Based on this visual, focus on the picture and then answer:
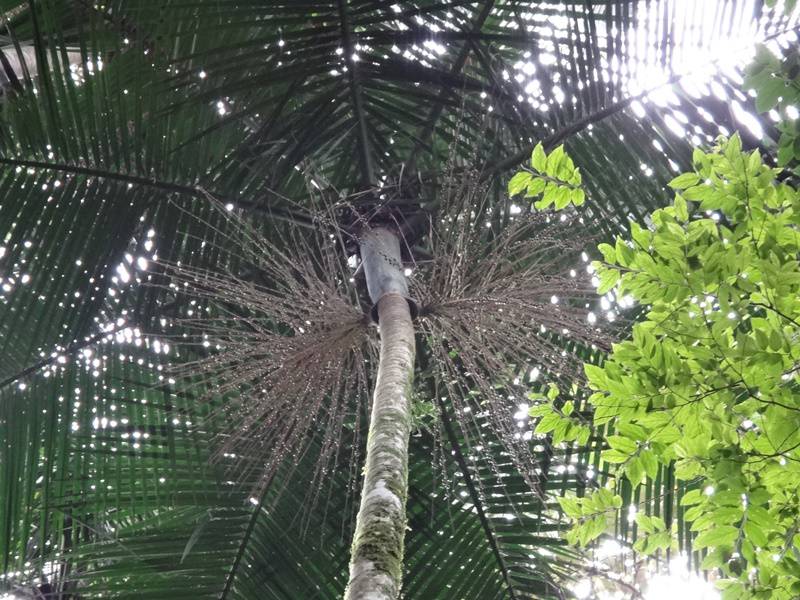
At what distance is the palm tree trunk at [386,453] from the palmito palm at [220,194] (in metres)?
0.49

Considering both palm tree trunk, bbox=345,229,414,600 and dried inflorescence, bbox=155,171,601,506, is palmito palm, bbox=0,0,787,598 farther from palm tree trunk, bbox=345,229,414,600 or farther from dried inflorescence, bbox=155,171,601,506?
palm tree trunk, bbox=345,229,414,600

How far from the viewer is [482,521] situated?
3.19 metres

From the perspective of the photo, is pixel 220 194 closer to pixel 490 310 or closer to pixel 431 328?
pixel 431 328

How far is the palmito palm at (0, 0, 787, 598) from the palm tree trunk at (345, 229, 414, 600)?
49 centimetres

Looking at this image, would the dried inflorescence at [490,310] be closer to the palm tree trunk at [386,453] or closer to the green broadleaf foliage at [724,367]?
the palm tree trunk at [386,453]

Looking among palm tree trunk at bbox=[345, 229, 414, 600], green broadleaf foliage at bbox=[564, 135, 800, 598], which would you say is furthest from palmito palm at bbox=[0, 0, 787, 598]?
green broadleaf foliage at bbox=[564, 135, 800, 598]

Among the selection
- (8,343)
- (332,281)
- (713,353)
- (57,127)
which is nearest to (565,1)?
(332,281)

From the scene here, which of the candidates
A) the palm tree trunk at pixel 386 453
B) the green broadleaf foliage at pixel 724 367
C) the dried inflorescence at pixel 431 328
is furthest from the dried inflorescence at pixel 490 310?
the green broadleaf foliage at pixel 724 367

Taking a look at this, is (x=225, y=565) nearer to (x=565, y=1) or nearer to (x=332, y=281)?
(x=332, y=281)

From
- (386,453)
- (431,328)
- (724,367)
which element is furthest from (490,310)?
(386,453)

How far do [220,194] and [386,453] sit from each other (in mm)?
1669

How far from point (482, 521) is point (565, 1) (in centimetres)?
192

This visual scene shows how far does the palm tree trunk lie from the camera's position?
1.27 metres

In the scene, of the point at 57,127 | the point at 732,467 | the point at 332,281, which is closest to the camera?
the point at 732,467
